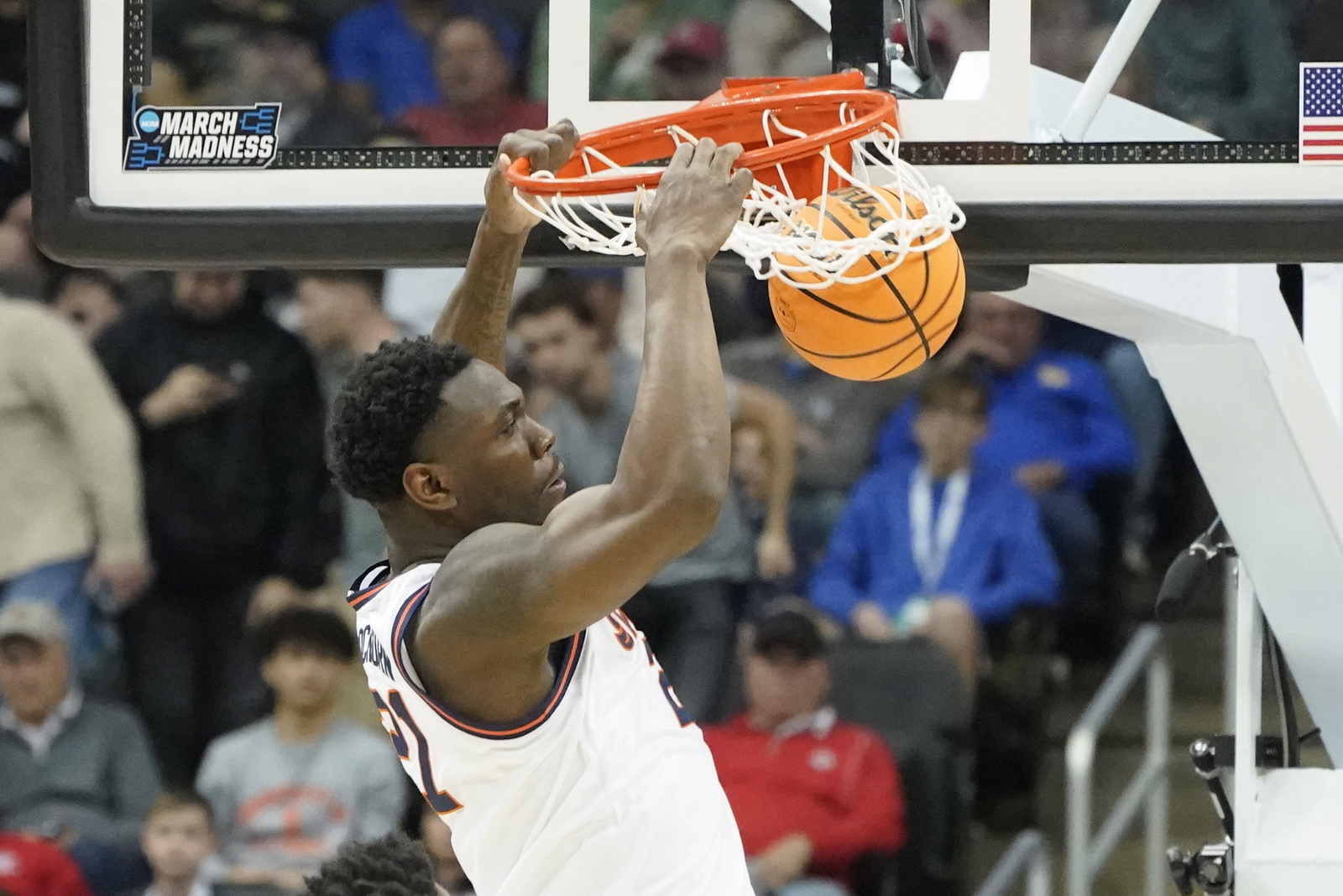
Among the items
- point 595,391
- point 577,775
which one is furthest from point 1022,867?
point 577,775

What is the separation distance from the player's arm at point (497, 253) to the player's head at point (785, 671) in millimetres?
2320

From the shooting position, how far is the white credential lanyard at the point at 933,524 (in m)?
5.26

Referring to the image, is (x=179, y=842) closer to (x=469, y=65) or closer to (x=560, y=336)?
(x=560, y=336)

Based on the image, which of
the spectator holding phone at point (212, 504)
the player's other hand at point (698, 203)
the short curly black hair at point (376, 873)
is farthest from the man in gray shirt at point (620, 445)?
the player's other hand at point (698, 203)

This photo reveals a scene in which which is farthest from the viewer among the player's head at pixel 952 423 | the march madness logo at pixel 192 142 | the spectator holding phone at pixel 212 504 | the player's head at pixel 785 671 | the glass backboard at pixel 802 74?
the spectator holding phone at pixel 212 504

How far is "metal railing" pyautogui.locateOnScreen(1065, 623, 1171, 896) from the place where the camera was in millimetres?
4895

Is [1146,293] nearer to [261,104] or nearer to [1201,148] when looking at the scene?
[1201,148]

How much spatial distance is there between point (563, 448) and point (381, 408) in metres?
2.86

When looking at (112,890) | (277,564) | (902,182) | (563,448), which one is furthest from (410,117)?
(112,890)

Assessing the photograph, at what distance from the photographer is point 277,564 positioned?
562 cm

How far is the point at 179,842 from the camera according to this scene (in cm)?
539

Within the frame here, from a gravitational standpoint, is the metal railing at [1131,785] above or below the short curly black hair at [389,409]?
below

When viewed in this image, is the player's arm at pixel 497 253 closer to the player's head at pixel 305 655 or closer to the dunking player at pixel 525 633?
the dunking player at pixel 525 633

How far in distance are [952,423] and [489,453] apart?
296 centimetres
